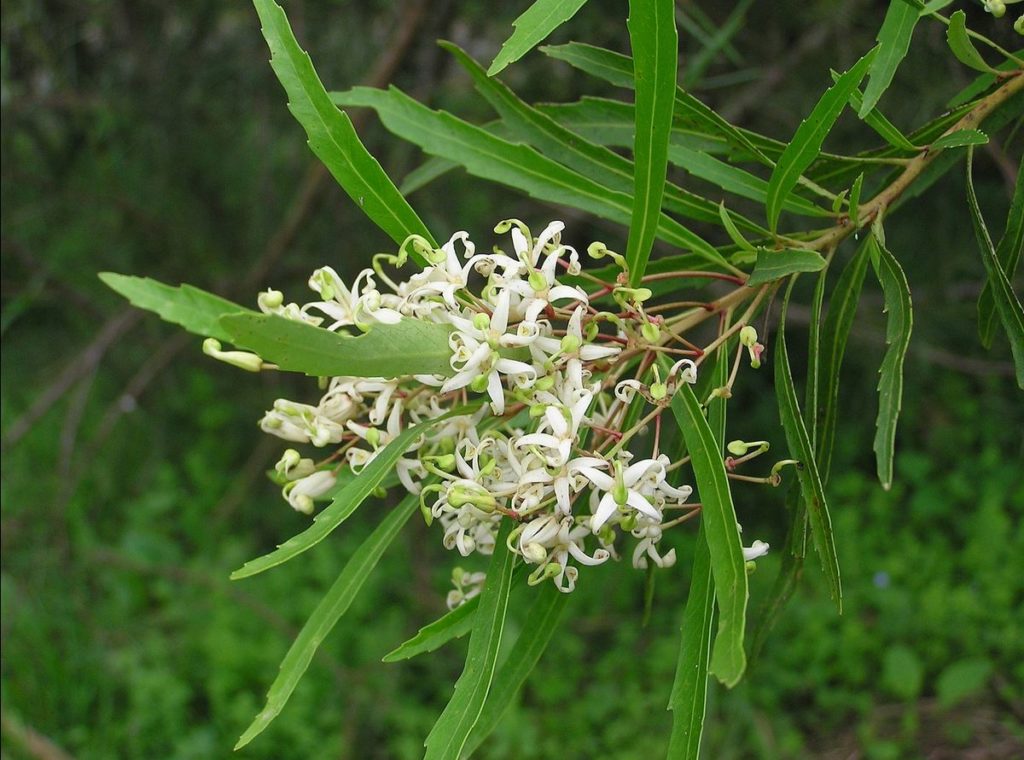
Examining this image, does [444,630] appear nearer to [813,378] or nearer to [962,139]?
[813,378]

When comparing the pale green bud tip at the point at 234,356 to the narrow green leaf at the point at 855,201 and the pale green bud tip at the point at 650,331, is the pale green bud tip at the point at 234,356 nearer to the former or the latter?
the pale green bud tip at the point at 650,331

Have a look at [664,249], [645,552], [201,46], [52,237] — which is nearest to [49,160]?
[52,237]

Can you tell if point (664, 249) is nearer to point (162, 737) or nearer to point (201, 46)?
point (201, 46)

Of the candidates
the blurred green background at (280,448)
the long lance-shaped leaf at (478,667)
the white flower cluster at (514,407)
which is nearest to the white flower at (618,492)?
the white flower cluster at (514,407)

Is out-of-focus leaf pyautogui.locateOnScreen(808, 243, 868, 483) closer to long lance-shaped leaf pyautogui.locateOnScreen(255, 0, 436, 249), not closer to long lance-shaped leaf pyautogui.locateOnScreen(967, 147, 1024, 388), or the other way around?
long lance-shaped leaf pyautogui.locateOnScreen(967, 147, 1024, 388)

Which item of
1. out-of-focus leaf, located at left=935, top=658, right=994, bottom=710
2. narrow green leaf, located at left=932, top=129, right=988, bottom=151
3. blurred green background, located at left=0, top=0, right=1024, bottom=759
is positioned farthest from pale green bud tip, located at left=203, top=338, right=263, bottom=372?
out-of-focus leaf, located at left=935, top=658, right=994, bottom=710

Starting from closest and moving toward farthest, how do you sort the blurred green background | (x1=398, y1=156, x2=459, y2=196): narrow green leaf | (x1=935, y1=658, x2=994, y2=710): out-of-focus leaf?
(x1=398, y1=156, x2=459, y2=196): narrow green leaf < the blurred green background < (x1=935, y1=658, x2=994, y2=710): out-of-focus leaf

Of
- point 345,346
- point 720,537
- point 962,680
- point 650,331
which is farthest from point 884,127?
point 962,680
